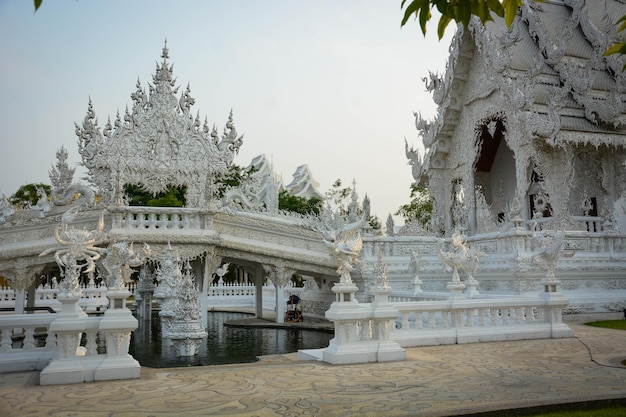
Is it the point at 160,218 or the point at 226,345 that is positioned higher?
the point at 160,218

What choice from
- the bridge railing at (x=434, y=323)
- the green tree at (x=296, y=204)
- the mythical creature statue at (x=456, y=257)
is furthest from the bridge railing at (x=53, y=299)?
the green tree at (x=296, y=204)

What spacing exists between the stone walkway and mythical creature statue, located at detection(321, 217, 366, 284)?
114 cm

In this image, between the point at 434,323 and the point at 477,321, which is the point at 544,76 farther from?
the point at 434,323

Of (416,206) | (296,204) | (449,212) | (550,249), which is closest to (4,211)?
(550,249)

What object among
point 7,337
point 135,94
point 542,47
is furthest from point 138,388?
point 542,47

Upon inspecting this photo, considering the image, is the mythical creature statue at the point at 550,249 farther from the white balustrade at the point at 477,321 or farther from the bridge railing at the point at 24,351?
the bridge railing at the point at 24,351

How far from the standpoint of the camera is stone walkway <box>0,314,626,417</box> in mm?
4395

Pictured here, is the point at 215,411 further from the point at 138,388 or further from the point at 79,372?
the point at 79,372

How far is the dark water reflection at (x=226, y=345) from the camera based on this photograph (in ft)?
28.6

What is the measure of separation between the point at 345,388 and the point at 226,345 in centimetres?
559

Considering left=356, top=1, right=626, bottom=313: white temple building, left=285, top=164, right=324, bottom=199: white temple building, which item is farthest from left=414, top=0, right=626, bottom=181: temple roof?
left=285, top=164, right=324, bottom=199: white temple building

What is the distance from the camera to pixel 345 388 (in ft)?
16.9

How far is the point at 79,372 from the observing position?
5.64m

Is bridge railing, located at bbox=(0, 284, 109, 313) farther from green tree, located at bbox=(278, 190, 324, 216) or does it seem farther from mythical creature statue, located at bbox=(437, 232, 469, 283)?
green tree, located at bbox=(278, 190, 324, 216)
